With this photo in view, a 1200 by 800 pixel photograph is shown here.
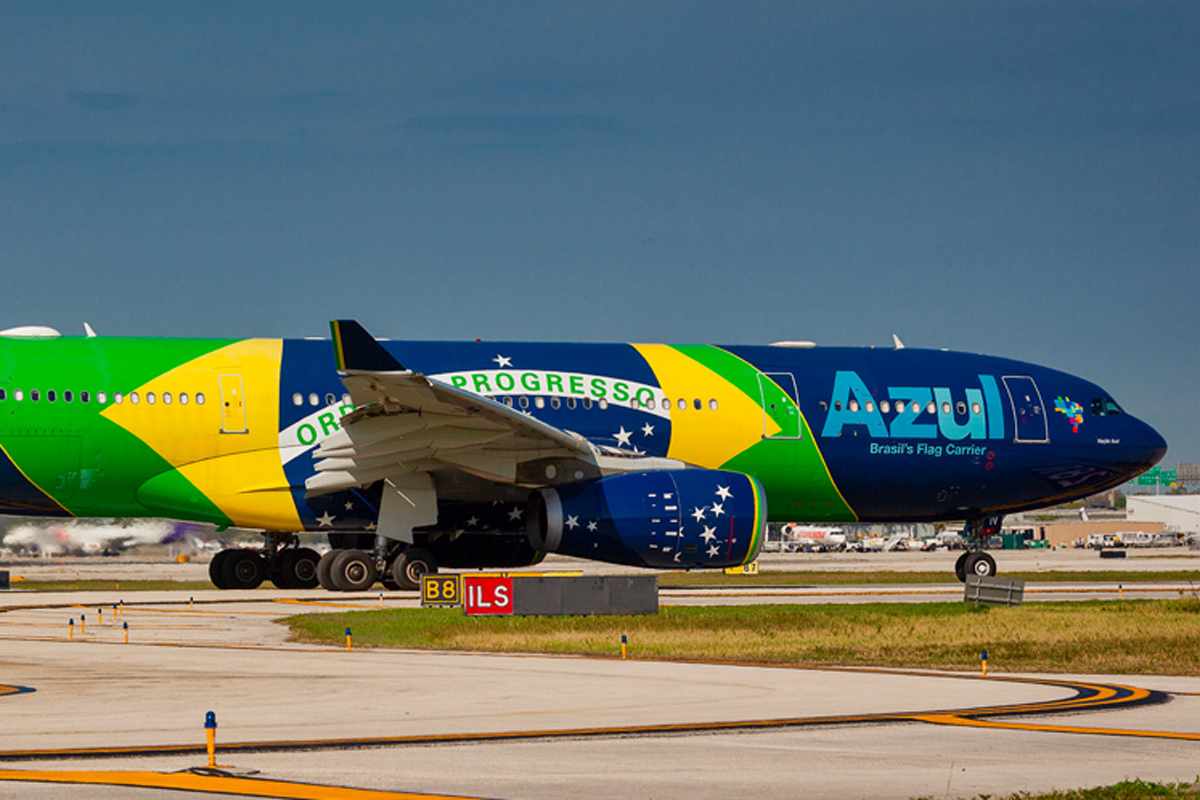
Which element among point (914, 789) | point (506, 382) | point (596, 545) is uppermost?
point (506, 382)

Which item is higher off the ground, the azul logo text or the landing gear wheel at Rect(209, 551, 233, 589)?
the azul logo text

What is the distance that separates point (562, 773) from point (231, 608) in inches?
803

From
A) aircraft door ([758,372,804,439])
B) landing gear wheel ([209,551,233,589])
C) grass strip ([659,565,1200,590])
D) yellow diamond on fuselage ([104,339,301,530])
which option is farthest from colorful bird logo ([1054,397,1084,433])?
landing gear wheel ([209,551,233,589])

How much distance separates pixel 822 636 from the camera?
2412 centimetres

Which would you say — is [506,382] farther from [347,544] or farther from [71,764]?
[71,764]

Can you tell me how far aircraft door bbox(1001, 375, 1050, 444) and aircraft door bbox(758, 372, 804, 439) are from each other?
4.92 metres

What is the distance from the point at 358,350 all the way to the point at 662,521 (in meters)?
6.06

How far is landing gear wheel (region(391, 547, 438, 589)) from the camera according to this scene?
1314 inches

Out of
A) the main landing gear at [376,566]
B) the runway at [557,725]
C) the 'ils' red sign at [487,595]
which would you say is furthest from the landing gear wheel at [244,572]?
the runway at [557,725]

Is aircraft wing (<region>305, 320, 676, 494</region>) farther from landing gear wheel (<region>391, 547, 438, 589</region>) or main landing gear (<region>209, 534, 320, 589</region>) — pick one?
main landing gear (<region>209, 534, 320, 589</region>)

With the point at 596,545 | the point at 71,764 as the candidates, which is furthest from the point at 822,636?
the point at 71,764

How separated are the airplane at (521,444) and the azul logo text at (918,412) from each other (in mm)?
46

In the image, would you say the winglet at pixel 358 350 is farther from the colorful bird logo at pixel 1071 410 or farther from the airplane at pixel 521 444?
the colorful bird logo at pixel 1071 410

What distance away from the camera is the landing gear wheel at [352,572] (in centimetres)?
3362
